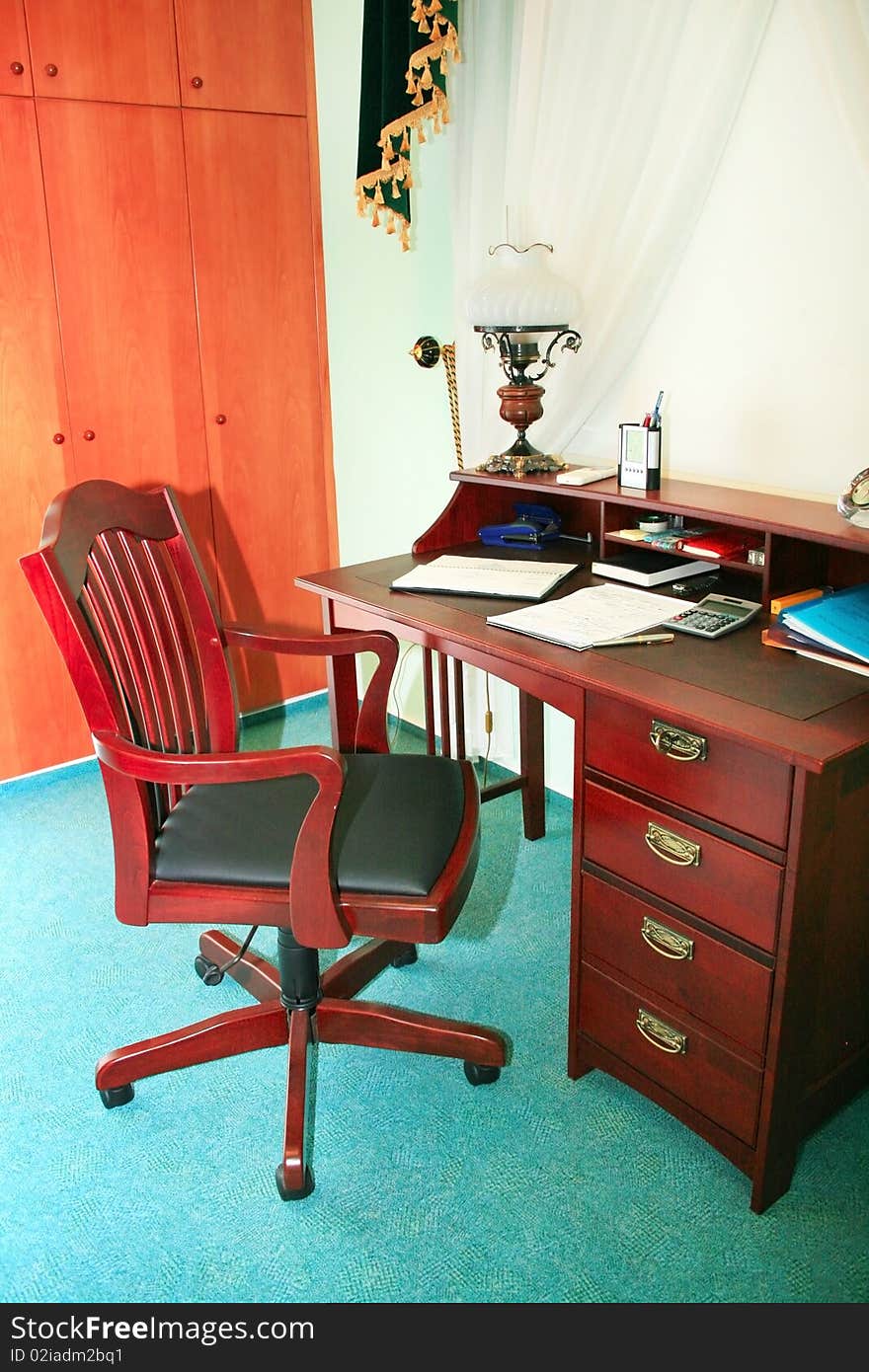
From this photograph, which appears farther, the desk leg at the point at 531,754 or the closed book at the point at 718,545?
the desk leg at the point at 531,754

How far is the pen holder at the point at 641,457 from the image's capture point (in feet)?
6.39

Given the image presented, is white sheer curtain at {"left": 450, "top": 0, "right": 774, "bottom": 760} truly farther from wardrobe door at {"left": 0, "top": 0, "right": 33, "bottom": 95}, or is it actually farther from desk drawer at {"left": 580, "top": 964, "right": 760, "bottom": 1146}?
desk drawer at {"left": 580, "top": 964, "right": 760, "bottom": 1146}

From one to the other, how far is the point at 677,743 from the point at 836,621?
320 mm

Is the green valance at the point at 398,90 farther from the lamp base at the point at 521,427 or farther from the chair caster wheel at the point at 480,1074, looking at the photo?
the chair caster wheel at the point at 480,1074

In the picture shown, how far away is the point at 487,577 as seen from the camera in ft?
6.47

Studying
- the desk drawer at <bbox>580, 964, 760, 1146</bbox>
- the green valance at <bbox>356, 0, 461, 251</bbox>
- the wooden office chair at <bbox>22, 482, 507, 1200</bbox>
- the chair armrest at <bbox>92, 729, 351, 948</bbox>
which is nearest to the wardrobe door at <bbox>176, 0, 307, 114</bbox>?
the green valance at <bbox>356, 0, 461, 251</bbox>

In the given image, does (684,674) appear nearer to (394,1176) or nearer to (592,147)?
(394,1176)

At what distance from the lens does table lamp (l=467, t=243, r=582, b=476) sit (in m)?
2.06

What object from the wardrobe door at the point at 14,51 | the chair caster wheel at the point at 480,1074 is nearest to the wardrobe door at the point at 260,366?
the wardrobe door at the point at 14,51

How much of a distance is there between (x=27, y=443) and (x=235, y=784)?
4.83 ft

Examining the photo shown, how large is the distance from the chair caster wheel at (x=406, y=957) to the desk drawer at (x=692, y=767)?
2.35 feet

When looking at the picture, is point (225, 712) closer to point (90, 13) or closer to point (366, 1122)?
point (366, 1122)

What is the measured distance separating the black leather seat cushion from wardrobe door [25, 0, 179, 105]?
195 centimetres

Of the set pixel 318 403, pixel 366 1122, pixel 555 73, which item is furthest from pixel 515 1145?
pixel 318 403
